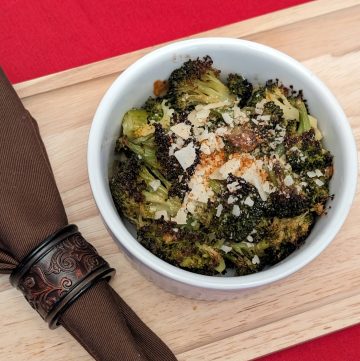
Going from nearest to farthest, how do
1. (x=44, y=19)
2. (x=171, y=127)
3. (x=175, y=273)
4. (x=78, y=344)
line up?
(x=175, y=273) → (x=171, y=127) → (x=78, y=344) → (x=44, y=19)

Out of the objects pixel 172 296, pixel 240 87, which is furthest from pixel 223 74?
pixel 172 296

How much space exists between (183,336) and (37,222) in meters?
0.40

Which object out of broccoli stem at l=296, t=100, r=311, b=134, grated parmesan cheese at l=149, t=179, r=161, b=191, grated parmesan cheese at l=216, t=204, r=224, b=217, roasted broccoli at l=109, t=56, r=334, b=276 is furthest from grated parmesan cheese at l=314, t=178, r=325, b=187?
grated parmesan cheese at l=149, t=179, r=161, b=191

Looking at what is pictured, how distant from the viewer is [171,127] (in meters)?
1.14

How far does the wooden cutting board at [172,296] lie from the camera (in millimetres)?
1252

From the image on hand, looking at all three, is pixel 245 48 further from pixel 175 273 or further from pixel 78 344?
pixel 78 344

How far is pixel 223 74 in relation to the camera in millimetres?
1268

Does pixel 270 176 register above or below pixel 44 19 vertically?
below

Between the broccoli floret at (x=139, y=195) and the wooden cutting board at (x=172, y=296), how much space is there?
187mm

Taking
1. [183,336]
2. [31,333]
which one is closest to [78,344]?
[31,333]

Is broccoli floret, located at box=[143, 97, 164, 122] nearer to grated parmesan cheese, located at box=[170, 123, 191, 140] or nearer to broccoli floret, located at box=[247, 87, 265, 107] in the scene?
Answer: grated parmesan cheese, located at box=[170, 123, 191, 140]

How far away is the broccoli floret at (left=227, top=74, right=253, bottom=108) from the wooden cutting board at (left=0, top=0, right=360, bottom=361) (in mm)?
290

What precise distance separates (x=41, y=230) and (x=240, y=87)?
0.51m

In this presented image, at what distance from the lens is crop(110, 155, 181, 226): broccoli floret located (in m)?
1.12
